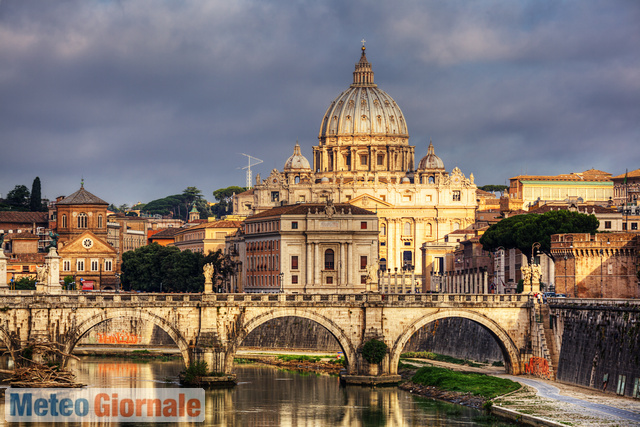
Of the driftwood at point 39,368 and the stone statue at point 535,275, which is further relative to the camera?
the stone statue at point 535,275

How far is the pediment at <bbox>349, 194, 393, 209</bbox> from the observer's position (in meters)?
194

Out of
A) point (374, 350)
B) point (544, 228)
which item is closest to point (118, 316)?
point (374, 350)

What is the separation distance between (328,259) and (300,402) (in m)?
66.1

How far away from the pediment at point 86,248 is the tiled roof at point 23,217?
69.8 ft

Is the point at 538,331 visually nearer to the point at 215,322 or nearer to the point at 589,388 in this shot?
the point at 589,388

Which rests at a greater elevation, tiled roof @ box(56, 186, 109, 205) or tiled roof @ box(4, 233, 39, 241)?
tiled roof @ box(56, 186, 109, 205)

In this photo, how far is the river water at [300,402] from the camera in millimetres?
64562

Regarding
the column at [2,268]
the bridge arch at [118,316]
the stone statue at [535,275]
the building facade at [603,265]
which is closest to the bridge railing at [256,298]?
the bridge arch at [118,316]

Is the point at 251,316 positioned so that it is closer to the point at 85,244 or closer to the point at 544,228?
the point at 544,228

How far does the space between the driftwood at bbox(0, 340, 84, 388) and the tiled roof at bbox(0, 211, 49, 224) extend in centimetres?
10858

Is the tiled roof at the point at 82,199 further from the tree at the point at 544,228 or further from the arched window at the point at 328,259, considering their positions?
the tree at the point at 544,228

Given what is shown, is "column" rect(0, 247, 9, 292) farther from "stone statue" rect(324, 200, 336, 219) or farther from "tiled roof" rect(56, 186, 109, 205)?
"tiled roof" rect(56, 186, 109, 205)

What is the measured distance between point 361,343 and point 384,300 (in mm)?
2806

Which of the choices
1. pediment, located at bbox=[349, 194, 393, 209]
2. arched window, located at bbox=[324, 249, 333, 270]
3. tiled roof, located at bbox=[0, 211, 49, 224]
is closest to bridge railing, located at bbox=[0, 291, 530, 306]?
arched window, located at bbox=[324, 249, 333, 270]
